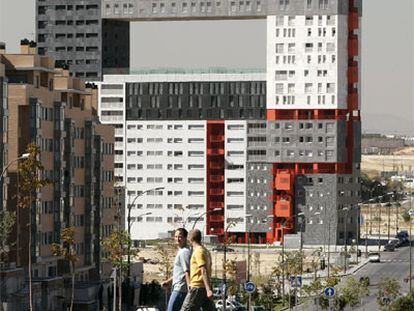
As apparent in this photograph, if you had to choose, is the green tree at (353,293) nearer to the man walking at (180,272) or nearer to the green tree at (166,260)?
the green tree at (166,260)

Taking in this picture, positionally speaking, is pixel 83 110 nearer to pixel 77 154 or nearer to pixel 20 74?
pixel 77 154

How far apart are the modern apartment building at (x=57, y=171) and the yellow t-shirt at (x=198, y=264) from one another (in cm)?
5937

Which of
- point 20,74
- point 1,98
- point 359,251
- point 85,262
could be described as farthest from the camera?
point 359,251

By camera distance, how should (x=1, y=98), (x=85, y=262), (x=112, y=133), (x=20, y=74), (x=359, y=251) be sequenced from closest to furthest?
(x=1, y=98), (x=20, y=74), (x=85, y=262), (x=112, y=133), (x=359, y=251)

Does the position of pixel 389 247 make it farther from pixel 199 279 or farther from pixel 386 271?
pixel 199 279

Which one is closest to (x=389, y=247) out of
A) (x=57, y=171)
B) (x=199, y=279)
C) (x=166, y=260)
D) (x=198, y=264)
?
(x=166, y=260)

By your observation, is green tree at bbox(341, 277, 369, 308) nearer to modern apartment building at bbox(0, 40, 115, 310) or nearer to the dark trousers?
modern apartment building at bbox(0, 40, 115, 310)

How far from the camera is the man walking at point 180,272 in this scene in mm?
35344

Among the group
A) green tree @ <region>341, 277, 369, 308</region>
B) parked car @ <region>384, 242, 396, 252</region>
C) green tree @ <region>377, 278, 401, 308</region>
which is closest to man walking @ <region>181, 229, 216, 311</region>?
green tree @ <region>377, 278, 401, 308</region>

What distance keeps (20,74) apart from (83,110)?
12.8 metres

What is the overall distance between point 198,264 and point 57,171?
74.9 meters

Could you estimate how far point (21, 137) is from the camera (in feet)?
334

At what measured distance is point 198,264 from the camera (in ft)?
114

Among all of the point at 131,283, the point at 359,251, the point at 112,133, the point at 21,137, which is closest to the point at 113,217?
the point at 112,133
